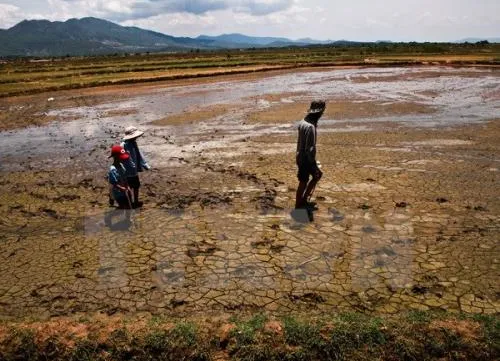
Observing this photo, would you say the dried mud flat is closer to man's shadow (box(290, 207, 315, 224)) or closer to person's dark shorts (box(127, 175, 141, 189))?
man's shadow (box(290, 207, 315, 224))

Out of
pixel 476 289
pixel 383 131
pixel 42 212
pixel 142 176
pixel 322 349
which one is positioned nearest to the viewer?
pixel 322 349

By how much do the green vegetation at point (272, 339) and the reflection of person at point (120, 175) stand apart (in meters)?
3.60

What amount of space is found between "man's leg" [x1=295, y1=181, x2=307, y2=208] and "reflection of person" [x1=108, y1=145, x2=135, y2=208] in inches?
133

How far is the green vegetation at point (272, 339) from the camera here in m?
4.66

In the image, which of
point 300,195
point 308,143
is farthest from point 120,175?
point 308,143

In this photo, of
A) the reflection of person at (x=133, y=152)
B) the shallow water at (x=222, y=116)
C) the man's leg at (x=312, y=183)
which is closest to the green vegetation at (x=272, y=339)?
the man's leg at (x=312, y=183)

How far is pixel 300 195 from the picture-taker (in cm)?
848

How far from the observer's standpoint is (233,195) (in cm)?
974

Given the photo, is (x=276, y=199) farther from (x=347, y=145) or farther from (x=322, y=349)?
(x=347, y=145)

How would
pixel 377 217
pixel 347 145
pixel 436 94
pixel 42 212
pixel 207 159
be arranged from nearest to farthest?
1. pixel 377 217
2. pixel 42 212
3. pixel 207 159
4. pixel 347 145
5. pixel 436 94

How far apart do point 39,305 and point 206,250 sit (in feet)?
8.47

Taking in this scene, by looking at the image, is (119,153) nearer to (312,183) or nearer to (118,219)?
(118,219)

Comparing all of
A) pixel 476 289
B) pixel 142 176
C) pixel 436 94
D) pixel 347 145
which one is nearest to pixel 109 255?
pixel 142 176

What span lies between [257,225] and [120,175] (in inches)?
114
